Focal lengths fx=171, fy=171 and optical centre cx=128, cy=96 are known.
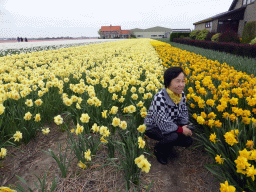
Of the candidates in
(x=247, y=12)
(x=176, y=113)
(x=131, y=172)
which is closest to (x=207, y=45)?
(x=247, y=12)

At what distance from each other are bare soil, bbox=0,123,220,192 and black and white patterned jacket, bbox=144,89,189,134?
51 centimetres

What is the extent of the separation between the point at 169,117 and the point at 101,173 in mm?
1181

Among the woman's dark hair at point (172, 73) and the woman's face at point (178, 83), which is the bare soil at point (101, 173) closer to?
the woman's face at point (178, 83)

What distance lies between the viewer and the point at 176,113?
2.50 m

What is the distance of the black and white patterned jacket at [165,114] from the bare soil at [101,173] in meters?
0.51

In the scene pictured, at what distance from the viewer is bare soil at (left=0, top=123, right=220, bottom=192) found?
2066mm

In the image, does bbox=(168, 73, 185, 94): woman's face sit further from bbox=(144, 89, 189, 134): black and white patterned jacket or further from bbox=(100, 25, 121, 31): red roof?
bbox=(100, 25, 121, 31): red roof

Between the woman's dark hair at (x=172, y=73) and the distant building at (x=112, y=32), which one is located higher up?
the distant building at (x=112, y=32)

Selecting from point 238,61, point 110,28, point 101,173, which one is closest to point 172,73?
point 101,173

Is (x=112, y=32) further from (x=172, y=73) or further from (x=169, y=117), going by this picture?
(x=169, y=117)

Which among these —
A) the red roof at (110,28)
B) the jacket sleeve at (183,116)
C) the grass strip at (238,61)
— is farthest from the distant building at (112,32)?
the jacket sleeve at (183,116)

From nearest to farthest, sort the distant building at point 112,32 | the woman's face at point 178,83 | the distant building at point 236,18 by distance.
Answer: the woman's face at point 178,83
the distant building at point 236,18
the distant building at point 112,32

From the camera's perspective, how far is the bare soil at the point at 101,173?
2066 mm

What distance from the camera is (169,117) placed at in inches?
93.6
